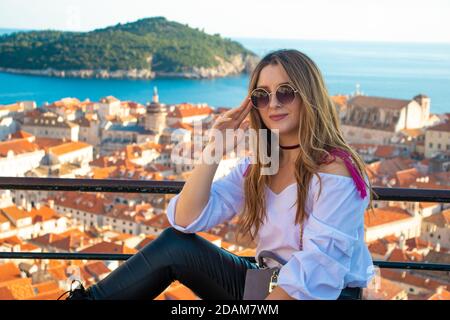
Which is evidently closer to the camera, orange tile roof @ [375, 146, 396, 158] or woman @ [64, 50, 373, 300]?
woman @ [64, 50, 373, 300]

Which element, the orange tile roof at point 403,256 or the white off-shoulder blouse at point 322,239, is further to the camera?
the orange tile roof at point 403,256

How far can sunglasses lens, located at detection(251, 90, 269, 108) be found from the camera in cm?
92

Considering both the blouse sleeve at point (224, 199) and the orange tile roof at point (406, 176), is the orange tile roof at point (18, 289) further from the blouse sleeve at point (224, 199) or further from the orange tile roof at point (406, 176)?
the orange tile roof at point (406, 176)

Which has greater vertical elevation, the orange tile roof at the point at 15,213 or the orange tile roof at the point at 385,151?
the orange tile roof at the point at 385,151

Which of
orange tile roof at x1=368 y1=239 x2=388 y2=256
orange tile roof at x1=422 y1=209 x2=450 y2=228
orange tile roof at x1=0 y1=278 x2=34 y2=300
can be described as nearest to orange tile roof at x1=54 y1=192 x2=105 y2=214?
orange tile roof at x1=368 y1=239 x2=388 y2=256

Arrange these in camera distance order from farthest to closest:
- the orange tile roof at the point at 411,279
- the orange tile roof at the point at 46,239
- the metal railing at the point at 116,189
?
the orange tile roof at the point at 46,239, the orange tile roof at the point at 411,279, the metal railing at the point at 116,189

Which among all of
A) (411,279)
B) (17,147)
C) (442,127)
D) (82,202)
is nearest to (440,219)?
(411,279)

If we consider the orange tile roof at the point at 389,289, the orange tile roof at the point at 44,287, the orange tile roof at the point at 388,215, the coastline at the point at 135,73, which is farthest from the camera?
the coastline at the point at 135,73

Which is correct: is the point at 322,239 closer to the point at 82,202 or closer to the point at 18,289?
the point at 18,289

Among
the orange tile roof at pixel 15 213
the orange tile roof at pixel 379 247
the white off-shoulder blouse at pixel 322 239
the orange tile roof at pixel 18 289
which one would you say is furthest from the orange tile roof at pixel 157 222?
the white off-shoulder blouse at pixel 322 239

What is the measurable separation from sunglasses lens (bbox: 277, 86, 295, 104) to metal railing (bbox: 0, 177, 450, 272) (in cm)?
28

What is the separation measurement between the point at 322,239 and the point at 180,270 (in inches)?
8.1

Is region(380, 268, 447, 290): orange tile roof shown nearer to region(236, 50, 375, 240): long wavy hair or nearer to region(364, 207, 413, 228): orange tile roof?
region(364, 207, 413, 228): orange tile roof

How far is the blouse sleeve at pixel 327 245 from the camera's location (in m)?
0.79
